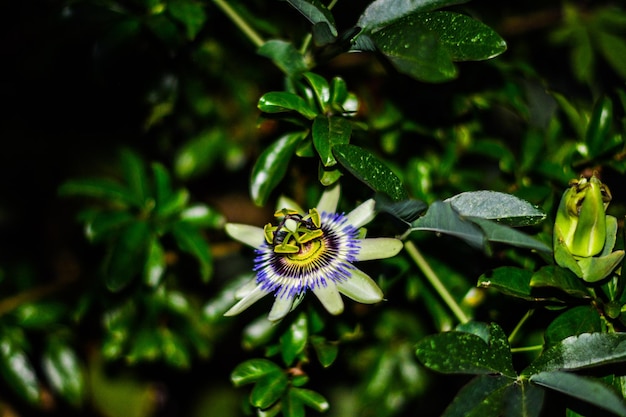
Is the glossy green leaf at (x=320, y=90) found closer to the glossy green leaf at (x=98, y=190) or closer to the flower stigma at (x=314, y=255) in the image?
the flower stigma at (x=314, y=255)

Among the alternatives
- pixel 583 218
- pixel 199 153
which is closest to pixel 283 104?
pixel 583 218

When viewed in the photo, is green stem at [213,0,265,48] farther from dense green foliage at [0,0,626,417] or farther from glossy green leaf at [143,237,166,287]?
glossy green leaf at [143,237,166,287]

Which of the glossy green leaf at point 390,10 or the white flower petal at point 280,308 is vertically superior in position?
the glossy green leaf at point 390,10

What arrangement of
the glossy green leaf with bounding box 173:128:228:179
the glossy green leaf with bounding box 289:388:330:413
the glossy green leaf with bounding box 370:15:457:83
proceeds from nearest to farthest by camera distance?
the glossy green leaf with bounding box 370:15:457:83
the glossy green leaf with bounding box 289:388:330:413
the glossy green leaf with bounding box 173:128:228:179

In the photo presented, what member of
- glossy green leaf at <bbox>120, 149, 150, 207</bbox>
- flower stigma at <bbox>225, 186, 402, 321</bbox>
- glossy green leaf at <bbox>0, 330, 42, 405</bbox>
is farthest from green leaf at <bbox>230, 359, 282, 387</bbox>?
glossy green leaf at <bbox>0, 330, 42, 405</bbox>

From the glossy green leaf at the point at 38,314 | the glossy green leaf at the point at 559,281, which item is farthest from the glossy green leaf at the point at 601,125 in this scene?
the glossy green leaf at the point at 38,314

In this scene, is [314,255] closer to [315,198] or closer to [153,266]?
[315,198]
